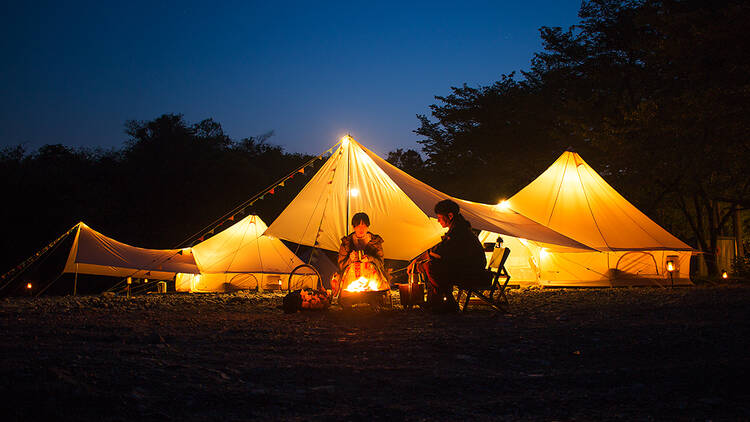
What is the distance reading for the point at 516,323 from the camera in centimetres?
456

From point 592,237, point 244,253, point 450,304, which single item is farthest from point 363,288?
point 244,253

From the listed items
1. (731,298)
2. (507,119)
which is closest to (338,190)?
(731,298)

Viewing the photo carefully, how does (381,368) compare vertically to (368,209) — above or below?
below

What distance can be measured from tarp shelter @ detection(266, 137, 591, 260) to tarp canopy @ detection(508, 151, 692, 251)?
114cm

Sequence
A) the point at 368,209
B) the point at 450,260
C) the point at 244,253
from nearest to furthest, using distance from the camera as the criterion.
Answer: the point at 450,260 < the point at 368,209 < the point at 244,253

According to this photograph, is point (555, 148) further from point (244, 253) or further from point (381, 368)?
point (381, 368)

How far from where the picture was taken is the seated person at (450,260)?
5.31 m

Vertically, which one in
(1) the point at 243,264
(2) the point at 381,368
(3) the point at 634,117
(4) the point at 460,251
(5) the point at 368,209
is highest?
(3) the point at 634,117

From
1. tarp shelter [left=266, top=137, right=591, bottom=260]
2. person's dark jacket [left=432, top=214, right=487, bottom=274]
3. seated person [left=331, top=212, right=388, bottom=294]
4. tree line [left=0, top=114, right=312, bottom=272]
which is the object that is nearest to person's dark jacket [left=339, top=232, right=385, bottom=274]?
seated person [left=331, top=212, right=388, bottom=294]

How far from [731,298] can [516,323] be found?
9.93 feet

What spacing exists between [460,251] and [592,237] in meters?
4.35

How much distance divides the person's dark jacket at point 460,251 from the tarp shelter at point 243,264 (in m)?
5.42

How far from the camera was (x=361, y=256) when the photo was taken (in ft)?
20.0

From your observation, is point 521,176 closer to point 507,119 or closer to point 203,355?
point 507,119
